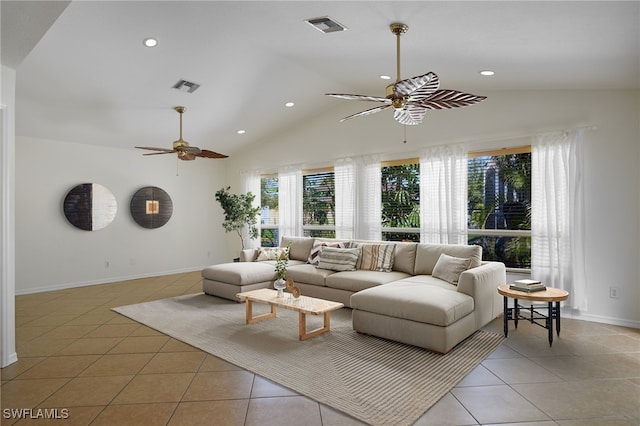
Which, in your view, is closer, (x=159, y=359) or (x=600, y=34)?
(x=600, y=34)

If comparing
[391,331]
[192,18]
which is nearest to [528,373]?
[391,331]

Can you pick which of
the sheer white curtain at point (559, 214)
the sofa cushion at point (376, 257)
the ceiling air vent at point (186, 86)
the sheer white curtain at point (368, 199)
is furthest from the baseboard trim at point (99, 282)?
the sheer white curtain at point (559, 214)

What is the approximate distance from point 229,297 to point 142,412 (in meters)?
2.88

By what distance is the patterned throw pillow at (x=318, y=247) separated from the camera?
18.6 feet

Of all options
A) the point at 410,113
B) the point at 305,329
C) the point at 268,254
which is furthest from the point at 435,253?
the point at 268,254

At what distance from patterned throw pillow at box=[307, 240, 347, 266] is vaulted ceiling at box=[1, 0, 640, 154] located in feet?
7.53

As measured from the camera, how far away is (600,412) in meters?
2.36

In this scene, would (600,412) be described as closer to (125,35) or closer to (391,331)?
(391,331)

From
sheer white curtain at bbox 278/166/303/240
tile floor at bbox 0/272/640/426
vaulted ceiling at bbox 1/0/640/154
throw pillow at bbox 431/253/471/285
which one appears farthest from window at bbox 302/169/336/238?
tile floor at bbox 0/272/640/426

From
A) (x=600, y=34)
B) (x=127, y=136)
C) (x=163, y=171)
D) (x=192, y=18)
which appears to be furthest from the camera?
(x=163, y=171)

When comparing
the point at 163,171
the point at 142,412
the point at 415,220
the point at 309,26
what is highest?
the point at 309,26

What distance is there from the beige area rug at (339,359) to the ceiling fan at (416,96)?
2.09 meters

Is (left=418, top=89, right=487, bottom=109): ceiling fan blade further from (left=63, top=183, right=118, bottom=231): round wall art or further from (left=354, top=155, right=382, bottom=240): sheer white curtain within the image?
(left=63, top=183, right=118, bottom=231): round wall art

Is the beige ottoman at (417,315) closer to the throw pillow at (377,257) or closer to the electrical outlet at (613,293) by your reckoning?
the throw pillow at (377,257)
